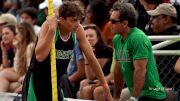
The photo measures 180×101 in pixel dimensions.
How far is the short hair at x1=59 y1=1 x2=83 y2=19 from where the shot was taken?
6234 mm

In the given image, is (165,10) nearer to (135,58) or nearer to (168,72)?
(168,72)

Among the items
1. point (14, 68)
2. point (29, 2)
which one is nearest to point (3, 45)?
point (14, 68)

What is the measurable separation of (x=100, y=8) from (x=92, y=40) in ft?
4.11

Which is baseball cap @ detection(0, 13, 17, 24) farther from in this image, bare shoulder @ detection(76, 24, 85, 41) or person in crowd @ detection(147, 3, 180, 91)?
bare shoulder @ detection(76, 24, 85, 41)

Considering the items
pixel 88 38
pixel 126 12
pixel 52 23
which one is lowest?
pixel 88 38

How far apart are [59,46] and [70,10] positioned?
41cm

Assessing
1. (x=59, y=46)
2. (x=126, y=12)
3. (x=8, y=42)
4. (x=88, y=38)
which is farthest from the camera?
(x=8, y=42)

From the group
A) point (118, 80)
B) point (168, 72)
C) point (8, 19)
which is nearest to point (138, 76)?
point (118, 80)

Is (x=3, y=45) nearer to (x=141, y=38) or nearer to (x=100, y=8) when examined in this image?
(x=100, y=8)

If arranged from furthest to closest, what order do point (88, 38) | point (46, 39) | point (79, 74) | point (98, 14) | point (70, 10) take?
point (98, 14) < point (79, 74) < point (88, 38) < point (70, 10) < point (46, 39)

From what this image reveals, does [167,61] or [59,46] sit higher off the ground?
[59,46]

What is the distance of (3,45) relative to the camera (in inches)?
416

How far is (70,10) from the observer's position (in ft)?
20.5

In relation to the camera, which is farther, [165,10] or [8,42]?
[8,42]
